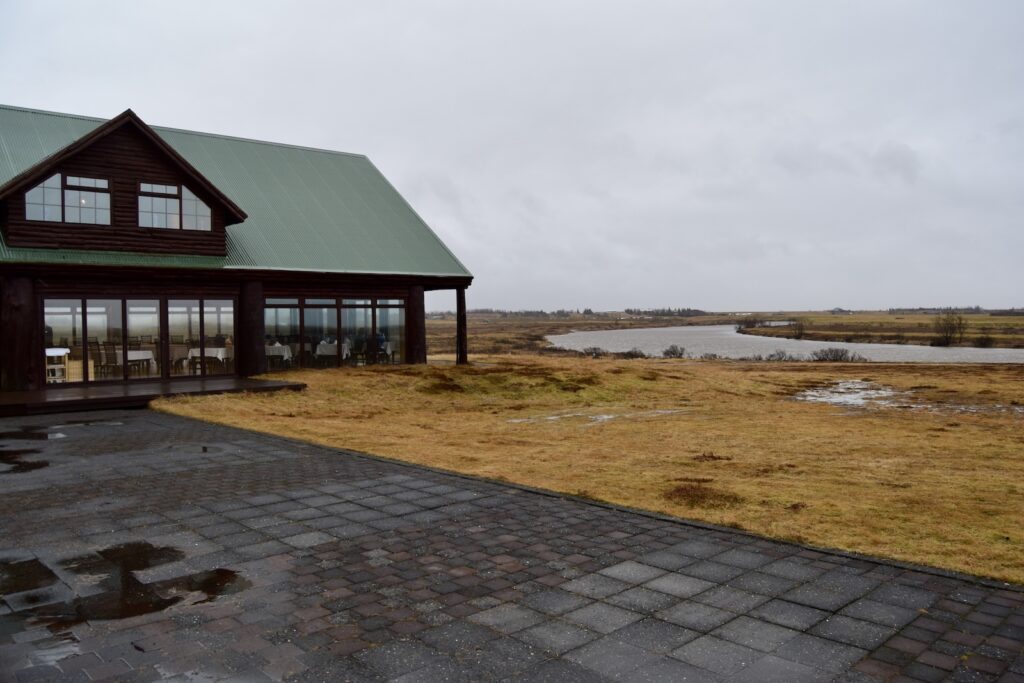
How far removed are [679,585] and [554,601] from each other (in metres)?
0.92

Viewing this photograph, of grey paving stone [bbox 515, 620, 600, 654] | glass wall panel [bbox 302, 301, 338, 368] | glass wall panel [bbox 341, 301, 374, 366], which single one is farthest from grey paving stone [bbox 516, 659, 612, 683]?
glass wall panel [bbox 341, 301, 374, 366]

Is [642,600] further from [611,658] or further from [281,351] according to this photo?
[281,351]

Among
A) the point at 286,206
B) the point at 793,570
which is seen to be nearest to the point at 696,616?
the point at 793,570

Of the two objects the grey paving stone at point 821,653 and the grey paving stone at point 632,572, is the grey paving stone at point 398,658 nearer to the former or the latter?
the grey paving stone at point 632,572

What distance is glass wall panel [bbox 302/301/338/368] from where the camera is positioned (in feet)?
71.1

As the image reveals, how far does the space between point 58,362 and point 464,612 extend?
1664 cm

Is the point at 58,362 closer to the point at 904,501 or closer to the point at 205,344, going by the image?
the point at 205,344

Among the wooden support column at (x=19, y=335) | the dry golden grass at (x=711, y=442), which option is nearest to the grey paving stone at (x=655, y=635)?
the dry golden grass at (x=711, y=442)

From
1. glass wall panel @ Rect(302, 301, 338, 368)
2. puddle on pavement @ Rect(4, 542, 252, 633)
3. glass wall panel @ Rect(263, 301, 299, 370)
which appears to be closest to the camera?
puddle on pavement @ Rect(4, 542, 252, 633)

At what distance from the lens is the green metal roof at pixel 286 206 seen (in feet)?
63.2

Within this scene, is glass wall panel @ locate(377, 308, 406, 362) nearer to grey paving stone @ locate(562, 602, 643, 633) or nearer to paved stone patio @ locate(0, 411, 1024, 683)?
paved stone patio @ locate(0, 411, 1024, 683)

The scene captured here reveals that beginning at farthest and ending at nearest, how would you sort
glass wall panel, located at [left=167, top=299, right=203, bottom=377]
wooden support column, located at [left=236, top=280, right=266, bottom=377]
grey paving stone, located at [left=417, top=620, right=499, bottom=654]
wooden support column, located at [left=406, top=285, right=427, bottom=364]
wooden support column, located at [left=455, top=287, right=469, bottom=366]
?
wooden support column, located at [left=455, top=287, right=469, bottom=366] → wooden support column, located at [left=406, top=285, right=427, bottom=364] → wooden support column, located at [left=236, top=280, right=266, bottom=377] → glass wall panel, located at [left=167, top=299, right=203, bottom=377] → grey paving stone, located at [left=417, top=620, right=499, bottom=654]

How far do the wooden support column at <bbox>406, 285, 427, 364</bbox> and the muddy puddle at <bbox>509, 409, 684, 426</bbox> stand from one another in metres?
8.23

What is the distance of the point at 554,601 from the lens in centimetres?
467
